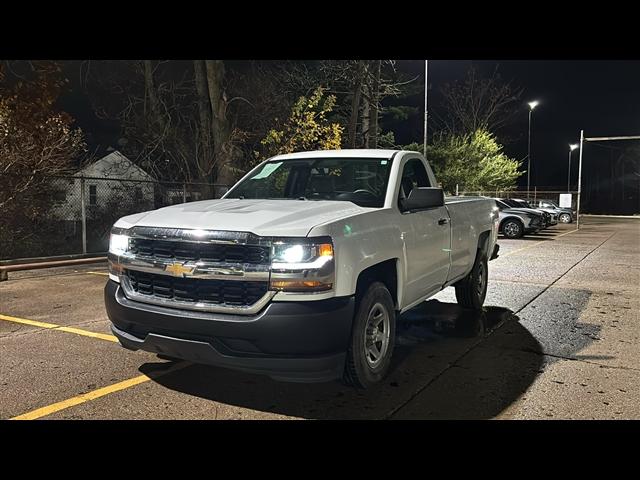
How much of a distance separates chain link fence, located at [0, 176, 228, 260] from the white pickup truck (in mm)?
9467

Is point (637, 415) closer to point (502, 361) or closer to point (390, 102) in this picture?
point (502, 361)

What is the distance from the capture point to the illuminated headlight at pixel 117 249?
3.94m

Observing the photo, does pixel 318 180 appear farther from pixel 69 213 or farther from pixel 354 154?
pixel 69 213

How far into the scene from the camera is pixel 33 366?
464cm

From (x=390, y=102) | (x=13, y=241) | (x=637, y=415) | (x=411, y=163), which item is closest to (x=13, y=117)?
(x=13, y=241)

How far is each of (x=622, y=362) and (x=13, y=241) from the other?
1311cm

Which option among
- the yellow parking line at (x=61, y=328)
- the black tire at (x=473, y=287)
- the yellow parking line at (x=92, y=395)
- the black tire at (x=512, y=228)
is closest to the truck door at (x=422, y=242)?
the black tire at (x=473, y=287)

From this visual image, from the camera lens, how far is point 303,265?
3367mm

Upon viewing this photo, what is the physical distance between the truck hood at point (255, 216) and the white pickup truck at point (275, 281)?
1 cm

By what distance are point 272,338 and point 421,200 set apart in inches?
76.7

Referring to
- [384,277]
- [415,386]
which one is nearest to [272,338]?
[384,277]

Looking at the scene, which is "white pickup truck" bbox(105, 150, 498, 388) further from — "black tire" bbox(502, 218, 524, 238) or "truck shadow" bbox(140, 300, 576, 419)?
"black tire" bbox(502, 218, 524, 238)

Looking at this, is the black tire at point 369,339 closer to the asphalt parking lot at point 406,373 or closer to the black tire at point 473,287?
the asphalt parking lot at point 406,373

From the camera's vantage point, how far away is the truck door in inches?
181
